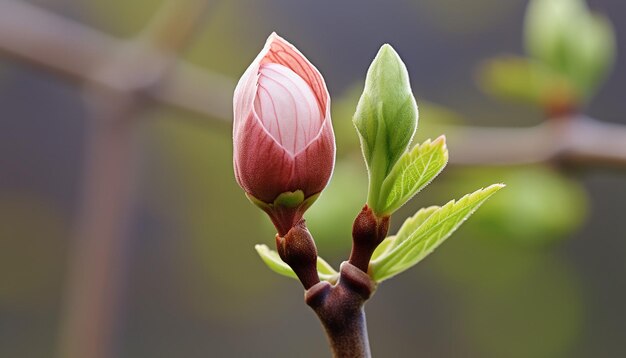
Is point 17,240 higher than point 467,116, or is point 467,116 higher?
point 467,116

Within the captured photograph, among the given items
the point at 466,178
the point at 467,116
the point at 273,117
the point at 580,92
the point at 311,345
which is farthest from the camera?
the point at 311,345

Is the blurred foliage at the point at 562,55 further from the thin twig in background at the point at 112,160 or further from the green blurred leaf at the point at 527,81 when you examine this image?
the thin twig in background at the point at 112,160

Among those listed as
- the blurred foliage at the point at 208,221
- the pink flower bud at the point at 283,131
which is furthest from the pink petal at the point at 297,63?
the blurred foliage at the point at 208,221

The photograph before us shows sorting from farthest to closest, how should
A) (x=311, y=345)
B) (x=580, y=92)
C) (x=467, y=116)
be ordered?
1. (x=311, y=345)
2. (x=467, y=116)
3. (x=580, y=92)

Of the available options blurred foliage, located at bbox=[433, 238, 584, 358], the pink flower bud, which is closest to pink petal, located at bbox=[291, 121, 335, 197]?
the pink flower bud

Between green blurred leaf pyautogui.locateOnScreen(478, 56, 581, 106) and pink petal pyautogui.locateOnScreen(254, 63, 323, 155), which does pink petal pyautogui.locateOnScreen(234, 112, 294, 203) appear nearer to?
pink petal pyautogui.locateOnScreen(254, 63, 323, 155)

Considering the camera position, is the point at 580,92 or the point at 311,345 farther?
the point at 311,345

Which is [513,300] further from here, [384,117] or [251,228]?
[384,117]

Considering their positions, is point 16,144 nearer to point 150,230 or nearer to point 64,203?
point 64,203

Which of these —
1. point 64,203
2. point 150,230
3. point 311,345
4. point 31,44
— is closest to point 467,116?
point 311,345
